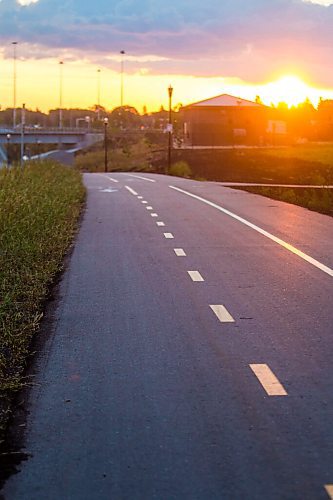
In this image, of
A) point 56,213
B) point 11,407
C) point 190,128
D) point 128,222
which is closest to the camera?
point 11,407

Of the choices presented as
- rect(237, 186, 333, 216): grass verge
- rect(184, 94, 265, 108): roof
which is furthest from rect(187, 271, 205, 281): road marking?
rect(184, 94, 265, 108): roof

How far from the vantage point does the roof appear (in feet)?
369

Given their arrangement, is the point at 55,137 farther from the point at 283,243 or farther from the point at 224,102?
the point at 283,243

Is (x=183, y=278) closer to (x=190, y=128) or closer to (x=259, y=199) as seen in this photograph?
(x=259, y=199)

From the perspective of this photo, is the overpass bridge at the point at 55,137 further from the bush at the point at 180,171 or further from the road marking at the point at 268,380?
the road marking at the point at 268,380

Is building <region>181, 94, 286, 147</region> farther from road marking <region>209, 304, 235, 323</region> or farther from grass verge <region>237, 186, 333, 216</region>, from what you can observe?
road marking <region>209, 304, 235, 323</region>

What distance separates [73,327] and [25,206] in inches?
325

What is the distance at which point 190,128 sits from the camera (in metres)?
112

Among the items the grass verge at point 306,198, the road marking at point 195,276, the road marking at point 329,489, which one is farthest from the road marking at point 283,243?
the road marking at point 329,489

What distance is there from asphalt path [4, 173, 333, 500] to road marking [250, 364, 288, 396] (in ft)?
0.05

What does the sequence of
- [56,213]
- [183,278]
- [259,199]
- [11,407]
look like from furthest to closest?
[259,199] < [56,213] < [183,278] < [11,407]

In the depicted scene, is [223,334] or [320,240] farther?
[320,240]

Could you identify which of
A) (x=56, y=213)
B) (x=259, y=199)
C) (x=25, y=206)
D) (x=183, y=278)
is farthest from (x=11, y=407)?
(x=259, y=199)

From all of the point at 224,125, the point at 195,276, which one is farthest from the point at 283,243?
the point at 224,125
